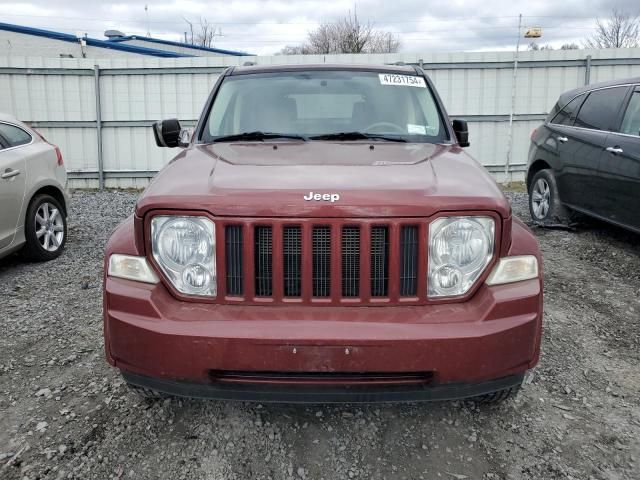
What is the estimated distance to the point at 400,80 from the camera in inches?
149

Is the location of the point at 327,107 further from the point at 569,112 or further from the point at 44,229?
the point at 569,112

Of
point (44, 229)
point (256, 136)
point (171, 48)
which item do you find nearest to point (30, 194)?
point (44, 229)

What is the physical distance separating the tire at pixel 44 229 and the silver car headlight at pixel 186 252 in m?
3.85

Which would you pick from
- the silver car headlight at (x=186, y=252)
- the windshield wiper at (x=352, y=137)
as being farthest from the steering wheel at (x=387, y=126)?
the silver car headlight at (x=186, y=252)

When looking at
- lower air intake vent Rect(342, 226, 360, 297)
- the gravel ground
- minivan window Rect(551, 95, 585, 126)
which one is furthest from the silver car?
minivan window Rect(551, 95, 585, 126)

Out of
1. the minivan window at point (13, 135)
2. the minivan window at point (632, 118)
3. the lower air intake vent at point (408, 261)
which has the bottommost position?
the lower air intake vent at point (408, 261)

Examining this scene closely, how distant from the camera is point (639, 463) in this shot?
2461 millimetres

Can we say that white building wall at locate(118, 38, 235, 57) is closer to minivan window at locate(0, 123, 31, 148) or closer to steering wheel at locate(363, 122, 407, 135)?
minivan window at locate(0, 123, 31, 148)

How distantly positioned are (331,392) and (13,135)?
4.89 metres

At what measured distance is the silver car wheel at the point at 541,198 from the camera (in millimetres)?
6973

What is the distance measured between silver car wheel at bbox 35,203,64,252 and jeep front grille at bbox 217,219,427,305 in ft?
13.8

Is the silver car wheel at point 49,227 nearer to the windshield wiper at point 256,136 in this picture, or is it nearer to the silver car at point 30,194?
the silver car at point 30,194

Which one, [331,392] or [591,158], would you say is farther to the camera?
[591,158]

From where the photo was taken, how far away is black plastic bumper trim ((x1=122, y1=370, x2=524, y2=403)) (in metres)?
2.20
